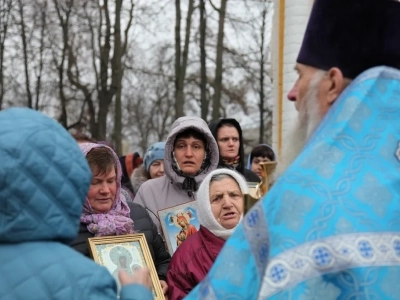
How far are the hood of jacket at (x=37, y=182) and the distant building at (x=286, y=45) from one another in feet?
18.6

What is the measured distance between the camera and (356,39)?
2.50 meters

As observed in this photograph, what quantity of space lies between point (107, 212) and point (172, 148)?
1.35 m

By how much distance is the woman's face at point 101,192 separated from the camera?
13.3ft

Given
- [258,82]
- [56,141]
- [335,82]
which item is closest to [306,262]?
[335,82]

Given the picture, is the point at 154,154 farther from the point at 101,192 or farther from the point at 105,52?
the point at 105,52

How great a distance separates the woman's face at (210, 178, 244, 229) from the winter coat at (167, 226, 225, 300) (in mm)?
124

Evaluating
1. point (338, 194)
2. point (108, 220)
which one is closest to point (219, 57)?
point (108, 220)

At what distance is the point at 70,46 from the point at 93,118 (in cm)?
243

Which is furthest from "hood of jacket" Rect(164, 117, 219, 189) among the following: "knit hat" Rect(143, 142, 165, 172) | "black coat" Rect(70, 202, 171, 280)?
"knit hat" Rect(143, 142, 165, 172)

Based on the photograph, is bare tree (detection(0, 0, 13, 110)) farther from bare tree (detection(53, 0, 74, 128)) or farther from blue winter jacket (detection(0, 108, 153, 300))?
blue winter jacket (detection(0, 108, 153, 300))

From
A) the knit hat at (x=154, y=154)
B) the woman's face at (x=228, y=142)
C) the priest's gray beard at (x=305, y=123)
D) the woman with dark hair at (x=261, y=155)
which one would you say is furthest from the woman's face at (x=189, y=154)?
the woman with dark hair at (x=261, y=155)

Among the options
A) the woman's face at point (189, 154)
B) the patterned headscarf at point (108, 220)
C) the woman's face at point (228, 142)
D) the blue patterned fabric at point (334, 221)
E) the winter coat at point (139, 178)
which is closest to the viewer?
the blue patterned fabric at point (334, 221)

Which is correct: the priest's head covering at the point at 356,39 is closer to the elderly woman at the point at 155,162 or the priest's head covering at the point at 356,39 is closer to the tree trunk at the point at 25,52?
the elderly woman at the point at 155,162

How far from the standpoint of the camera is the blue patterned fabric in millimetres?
2158
